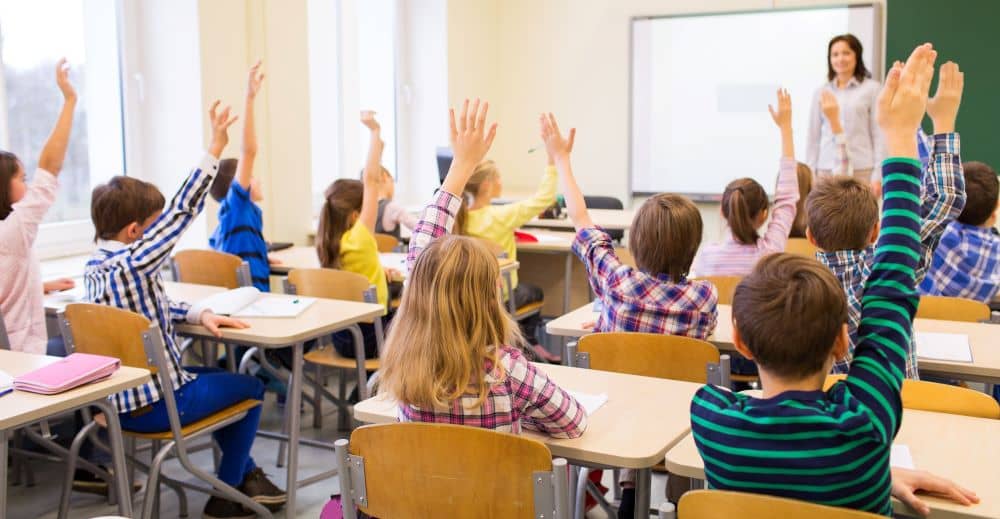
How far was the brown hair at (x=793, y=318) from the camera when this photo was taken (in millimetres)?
1438

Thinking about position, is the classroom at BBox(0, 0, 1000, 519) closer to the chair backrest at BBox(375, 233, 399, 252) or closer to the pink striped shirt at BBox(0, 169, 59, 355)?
the pink striped shirt at BBox(0, 169, 59, 355)

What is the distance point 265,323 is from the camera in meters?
2.98

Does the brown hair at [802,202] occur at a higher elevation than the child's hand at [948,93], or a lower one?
lower

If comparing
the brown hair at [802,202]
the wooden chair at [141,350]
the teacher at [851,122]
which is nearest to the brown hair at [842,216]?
the brown hair at [802,202]

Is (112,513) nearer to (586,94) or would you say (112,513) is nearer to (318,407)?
(318,407)

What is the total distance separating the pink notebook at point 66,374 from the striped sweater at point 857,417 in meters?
1.49

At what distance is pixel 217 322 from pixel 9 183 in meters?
0.91

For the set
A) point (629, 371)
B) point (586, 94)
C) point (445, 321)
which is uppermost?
point (586, 94)

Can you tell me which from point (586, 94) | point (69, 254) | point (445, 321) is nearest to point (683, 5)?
point (586, 94)

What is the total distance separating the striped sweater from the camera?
4.62ft

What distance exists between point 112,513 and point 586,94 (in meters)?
5.13

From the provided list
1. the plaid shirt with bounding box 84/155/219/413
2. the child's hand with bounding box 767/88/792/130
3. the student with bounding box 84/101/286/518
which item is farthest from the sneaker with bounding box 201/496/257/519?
the child's hand with bounding box 767/88/792/130

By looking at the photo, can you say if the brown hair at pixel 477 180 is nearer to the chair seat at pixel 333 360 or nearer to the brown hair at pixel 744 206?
the chair seat at pixel 333 360

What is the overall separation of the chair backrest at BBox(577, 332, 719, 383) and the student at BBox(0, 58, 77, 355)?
6.14ft
